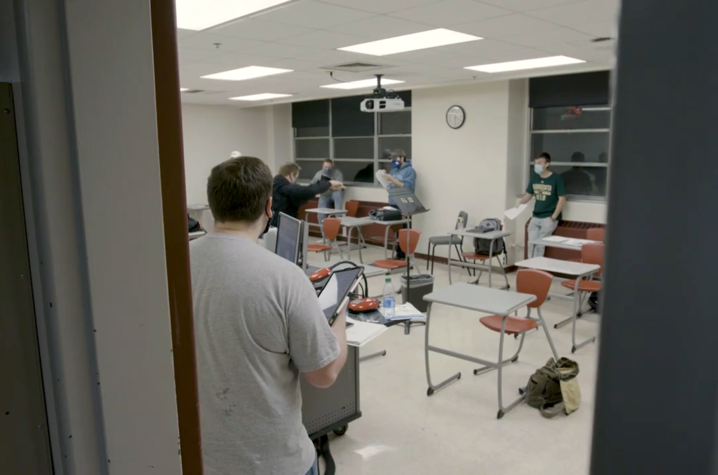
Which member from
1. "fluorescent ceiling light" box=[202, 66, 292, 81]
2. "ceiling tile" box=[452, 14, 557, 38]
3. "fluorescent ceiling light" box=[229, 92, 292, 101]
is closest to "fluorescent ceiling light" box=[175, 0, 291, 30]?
"ceiling tile" box=[452, 14, 557, 38]

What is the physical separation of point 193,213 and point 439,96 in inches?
205

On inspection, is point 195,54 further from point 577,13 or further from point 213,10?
point 577,13

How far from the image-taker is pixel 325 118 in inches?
414

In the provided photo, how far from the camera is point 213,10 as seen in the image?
11.8 feet

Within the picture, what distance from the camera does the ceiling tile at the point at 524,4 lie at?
3.27 m

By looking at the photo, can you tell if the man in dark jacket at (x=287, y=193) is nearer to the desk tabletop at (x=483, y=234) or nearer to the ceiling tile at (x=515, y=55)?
the ceiling tile at (x=515, y=55)

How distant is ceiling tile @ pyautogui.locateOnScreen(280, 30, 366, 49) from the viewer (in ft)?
13.7

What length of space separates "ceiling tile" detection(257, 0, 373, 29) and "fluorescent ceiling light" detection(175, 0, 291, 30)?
104mm

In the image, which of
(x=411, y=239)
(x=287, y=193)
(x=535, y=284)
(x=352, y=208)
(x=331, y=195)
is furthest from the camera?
(x=331, y=195)

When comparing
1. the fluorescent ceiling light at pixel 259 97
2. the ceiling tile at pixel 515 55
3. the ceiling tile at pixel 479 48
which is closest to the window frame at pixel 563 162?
the ceiling tile at pixel 515 55

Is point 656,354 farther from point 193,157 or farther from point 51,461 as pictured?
point 193,157

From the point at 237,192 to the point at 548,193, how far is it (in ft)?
19.7

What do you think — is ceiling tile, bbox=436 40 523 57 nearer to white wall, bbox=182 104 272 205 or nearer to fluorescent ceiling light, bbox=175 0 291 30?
fluorescent ceiling light, bbox=175 0 291 30

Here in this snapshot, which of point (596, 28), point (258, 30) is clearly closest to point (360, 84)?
point (258, 30)
